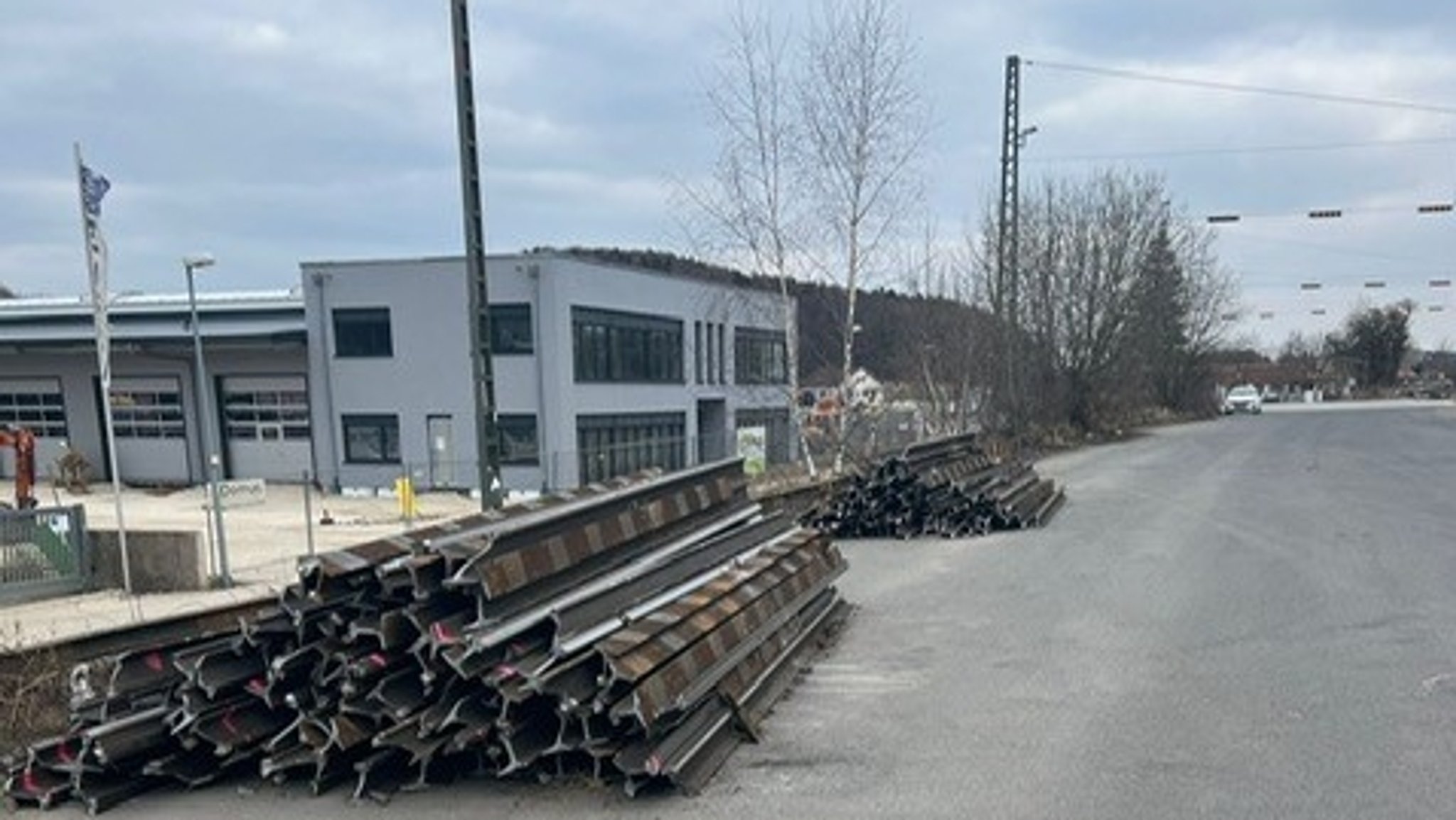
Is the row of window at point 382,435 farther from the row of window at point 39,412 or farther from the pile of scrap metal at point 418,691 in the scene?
the pile of scrap metal at point 418,691

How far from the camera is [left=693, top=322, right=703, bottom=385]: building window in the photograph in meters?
46.0

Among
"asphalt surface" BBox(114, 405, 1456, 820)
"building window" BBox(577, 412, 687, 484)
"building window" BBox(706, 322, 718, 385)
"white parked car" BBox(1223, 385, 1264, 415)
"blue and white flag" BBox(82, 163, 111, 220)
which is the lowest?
"white parked car" BBox(1223, 385, 1264, 415)

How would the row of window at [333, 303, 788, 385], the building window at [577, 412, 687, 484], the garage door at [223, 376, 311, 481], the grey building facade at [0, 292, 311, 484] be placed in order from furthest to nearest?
the garage door at [223, 376, 311, 481] → the grey building facade at [0, 292, 311, 484] → the row of window at [333, 303, 788, 385] → the building window at [577, 412, 687, 484]

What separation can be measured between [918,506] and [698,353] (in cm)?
3285

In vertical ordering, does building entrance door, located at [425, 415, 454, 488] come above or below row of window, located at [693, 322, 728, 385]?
below

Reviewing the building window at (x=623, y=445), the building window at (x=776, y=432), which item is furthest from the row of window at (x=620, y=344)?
the building window at (x=623, y=445)

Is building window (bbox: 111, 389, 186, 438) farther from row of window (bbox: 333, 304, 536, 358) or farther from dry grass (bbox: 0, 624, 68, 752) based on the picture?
dry grass (bbox: 0, 624, 68, 752)

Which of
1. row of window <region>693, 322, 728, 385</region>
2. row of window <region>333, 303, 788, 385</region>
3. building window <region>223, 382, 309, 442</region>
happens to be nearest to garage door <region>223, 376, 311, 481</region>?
building window <region>223, 382, 309, 442</region>

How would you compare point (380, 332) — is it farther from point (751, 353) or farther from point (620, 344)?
point (751, 353)

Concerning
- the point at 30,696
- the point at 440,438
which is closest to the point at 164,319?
the point at 440,438

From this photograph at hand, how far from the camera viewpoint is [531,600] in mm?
5789

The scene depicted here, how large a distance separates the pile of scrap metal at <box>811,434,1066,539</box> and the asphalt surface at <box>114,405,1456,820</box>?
807 millimetres

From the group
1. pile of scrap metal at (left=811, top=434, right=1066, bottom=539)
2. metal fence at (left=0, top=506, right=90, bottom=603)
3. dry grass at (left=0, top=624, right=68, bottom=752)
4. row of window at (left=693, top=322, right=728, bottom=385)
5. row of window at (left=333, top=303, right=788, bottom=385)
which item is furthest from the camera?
row of window at (left=693, top=322, right=728, bottom=385)

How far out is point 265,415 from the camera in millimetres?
40000
